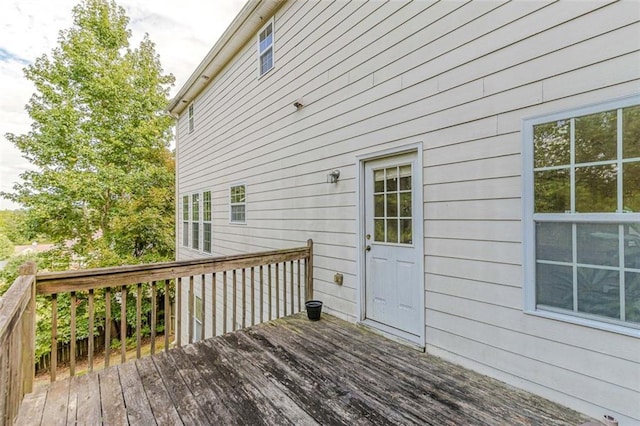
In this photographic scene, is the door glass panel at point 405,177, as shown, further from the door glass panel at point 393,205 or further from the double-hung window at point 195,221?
the double-hung window at point 195,221

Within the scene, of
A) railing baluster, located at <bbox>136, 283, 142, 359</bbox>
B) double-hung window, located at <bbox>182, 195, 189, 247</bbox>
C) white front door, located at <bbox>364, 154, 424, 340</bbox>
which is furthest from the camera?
double-hung window, located at <bbox>182, 195, 189, 247</bbox>

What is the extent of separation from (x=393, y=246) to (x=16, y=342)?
3.28 metres

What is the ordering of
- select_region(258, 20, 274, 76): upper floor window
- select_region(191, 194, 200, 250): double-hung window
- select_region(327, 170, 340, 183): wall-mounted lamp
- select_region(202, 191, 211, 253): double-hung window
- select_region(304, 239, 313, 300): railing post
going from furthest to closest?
1. select_region(191, 194, 200, 250): double-hung window
2. select_region(202, 191, 211, 253): double-hung window
3. select_region(258, 20, 274, 76): upper floor window
4. select_region(304, 239, 313, 300): railing post
5. select_region(327, 170, 340, 183): wall-mounted lamp

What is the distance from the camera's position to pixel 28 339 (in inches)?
85.4

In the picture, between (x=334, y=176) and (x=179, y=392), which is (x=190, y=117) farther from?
(x=179, y=392)

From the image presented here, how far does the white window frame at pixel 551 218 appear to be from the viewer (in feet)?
5.93

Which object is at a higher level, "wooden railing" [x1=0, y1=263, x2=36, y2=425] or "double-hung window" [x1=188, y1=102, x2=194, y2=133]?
"double-hung window" [x1=188, y1=102, x2=194, y2=133]

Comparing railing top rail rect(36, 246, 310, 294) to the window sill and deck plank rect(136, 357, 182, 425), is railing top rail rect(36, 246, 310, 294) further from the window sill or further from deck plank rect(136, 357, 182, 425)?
the window sill

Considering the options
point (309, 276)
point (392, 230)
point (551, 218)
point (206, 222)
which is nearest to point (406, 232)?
point (392, 230)

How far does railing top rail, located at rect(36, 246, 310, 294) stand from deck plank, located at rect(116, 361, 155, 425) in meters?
0.79

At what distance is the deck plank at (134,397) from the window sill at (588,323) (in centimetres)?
287

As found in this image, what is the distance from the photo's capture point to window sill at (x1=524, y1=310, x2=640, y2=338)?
1763 millimetres

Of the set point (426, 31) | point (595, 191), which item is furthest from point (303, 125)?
point (595, 191)

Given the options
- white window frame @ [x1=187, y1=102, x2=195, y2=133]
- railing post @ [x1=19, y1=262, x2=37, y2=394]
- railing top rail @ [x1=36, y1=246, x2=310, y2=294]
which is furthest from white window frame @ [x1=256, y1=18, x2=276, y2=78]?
railing post @ [x1=19, y1=262, x2=37, y2=394]
